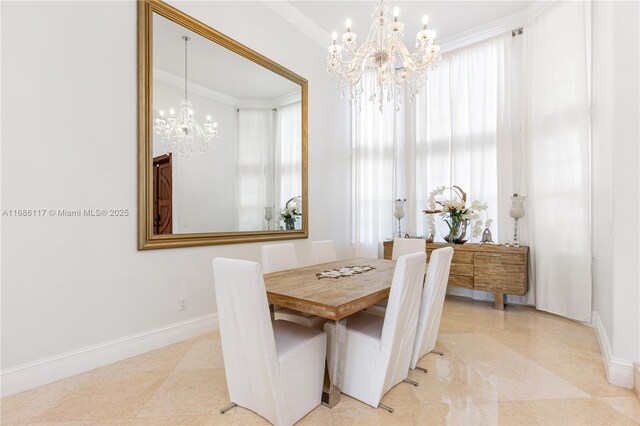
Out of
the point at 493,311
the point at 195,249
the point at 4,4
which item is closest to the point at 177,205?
the point at 195,249

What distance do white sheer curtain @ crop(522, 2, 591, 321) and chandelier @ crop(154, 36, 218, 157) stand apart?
145 inches

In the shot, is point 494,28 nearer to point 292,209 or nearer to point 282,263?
point 292,209

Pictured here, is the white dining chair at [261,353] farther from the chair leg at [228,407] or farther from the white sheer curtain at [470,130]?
the white sheer curtain at [470,130]

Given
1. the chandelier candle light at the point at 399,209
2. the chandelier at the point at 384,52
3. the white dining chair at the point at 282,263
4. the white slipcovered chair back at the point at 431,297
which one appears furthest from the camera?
the chandelier candle light at the point at 399,209

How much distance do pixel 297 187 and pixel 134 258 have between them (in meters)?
2.09

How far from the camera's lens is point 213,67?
3.12 m

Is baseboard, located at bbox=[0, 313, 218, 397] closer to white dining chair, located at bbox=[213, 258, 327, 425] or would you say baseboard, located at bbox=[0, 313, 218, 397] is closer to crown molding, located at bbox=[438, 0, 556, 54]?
white dining chair, located at bbox=[213, 258, 327, 425]

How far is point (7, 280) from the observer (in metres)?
1.91

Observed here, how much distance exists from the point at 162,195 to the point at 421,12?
3681 mm

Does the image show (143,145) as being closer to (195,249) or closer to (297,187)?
(195,249)

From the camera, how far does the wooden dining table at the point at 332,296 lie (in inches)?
61.7

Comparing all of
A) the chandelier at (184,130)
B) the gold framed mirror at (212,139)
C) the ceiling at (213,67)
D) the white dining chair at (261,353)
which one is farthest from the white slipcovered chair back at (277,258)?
the ceiling at (213,67)

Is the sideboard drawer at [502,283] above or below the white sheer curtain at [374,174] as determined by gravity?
below

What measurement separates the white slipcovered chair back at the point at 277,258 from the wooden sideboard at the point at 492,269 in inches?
82.3
